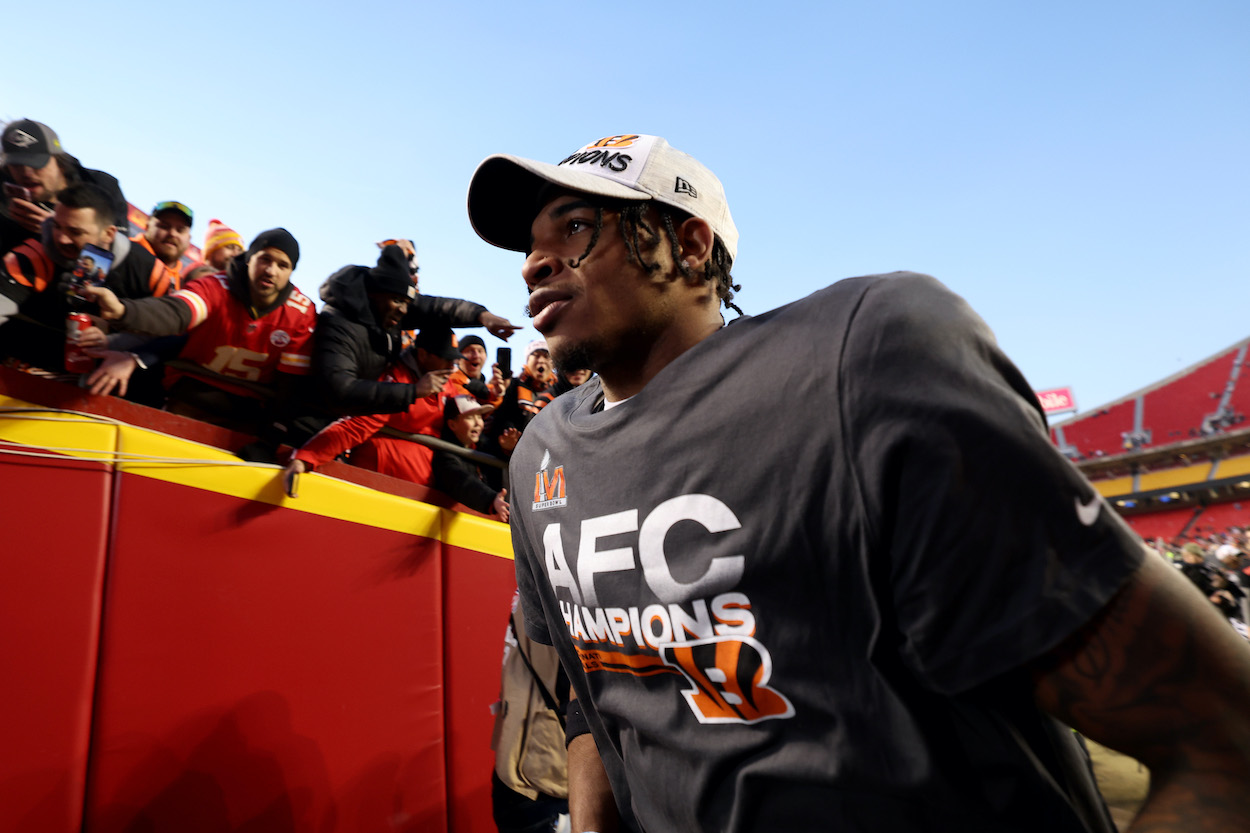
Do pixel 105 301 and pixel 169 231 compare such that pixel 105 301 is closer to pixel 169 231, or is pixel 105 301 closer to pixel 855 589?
pixel 169 231

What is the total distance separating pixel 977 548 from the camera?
69 centimetres

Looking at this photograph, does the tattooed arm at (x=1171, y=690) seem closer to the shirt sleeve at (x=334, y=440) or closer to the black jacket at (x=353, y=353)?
the shirt sleeve at (x=334, y=440)

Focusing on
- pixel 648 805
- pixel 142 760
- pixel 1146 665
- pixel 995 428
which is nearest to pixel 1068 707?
pixel 1146 665

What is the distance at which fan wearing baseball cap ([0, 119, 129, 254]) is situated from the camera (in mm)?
3596

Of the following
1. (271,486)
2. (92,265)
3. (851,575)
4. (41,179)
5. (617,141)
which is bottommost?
(851,575)

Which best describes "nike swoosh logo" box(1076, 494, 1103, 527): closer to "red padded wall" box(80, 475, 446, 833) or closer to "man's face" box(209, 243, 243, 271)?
"red padded wall" box(80, 475, 446, 833)

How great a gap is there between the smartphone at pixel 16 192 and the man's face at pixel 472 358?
10.7 ft

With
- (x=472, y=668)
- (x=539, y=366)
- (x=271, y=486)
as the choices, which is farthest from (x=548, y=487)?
(x=539, y=366)

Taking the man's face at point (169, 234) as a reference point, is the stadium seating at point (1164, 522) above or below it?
below

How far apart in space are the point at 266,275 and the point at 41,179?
1.14 meters

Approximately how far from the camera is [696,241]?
1350 mm

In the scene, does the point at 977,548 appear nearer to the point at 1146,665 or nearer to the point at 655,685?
the point at 1146,665

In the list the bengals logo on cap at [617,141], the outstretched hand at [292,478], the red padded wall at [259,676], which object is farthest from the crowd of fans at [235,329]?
the bengals logo on cap at [617,141]

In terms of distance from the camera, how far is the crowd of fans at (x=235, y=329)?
11.4ft
